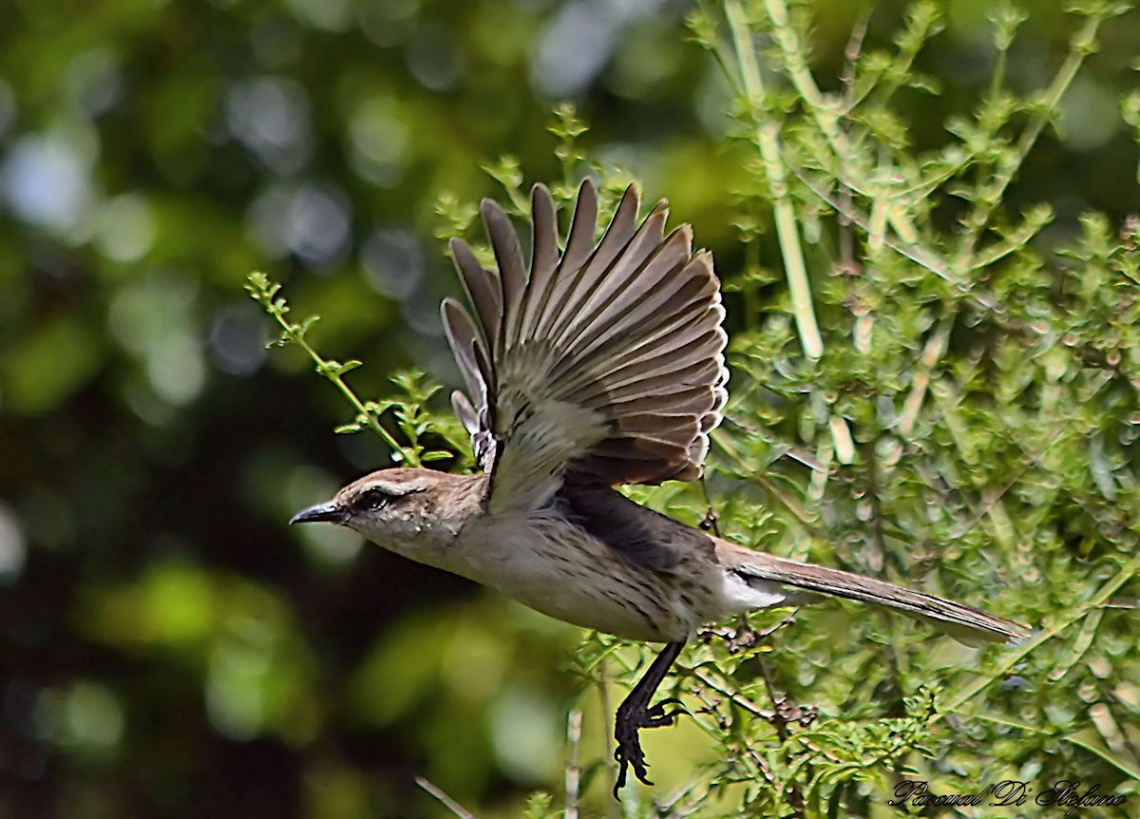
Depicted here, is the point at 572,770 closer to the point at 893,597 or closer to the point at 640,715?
the point at 640,715

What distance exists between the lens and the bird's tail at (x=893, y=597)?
223 cm

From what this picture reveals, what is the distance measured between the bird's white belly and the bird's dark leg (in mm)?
80

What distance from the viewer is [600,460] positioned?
245 centimetres

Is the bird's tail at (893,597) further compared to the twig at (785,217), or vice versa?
the twig at (785,217)

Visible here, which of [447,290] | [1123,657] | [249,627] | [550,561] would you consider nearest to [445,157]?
[447,290]

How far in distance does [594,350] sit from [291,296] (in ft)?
5.60

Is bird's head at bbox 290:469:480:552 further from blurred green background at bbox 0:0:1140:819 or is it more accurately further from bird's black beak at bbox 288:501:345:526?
blurred green background at bbox 0:0:1140:819

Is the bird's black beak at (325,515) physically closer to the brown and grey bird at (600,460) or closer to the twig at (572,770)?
the brown and grey bird at (600,460)

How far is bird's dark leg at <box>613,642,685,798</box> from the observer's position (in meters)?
2.29

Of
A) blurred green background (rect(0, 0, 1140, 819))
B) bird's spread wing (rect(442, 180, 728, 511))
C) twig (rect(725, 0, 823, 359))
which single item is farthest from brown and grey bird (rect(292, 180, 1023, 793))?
blurred green background (rect(0, 0, 1140, 819))

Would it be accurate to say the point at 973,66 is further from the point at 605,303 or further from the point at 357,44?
the point at 605,303

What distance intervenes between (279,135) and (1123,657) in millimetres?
2454

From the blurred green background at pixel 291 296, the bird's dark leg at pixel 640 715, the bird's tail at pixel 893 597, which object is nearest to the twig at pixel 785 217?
the bird's tail at pixel 893 597

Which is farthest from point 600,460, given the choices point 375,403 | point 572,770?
point 572,770
